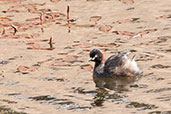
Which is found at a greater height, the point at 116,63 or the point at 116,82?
the point at 116,63

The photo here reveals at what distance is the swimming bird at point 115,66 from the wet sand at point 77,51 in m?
0.37

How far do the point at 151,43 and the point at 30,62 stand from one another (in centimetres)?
364

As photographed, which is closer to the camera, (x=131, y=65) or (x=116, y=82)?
(x=116, y=82)

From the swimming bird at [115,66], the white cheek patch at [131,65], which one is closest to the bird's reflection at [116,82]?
the swimming bird at [115,66]

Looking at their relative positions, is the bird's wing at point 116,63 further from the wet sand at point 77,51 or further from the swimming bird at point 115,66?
the wet sand at point 77,51

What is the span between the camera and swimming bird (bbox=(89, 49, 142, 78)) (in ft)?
50.0

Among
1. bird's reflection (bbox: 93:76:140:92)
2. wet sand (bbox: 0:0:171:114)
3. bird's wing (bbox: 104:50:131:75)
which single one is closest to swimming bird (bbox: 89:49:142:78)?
bird's wing (bbox: 104:50:131:75)

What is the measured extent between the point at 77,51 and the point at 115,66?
1.77 m

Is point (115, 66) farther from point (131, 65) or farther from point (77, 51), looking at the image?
point (77, 51)

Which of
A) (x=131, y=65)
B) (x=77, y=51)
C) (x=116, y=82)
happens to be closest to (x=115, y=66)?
(x=131, y=65)

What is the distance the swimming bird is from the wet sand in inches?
14.7

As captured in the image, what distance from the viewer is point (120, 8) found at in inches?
840

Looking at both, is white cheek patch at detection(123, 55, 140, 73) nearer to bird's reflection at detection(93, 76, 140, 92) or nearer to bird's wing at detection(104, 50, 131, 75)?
bird's wing at detection(104, 50, 131, 75)

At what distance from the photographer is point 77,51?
55.3 feet
